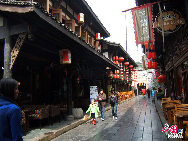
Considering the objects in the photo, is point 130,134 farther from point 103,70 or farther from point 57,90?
point 103,70

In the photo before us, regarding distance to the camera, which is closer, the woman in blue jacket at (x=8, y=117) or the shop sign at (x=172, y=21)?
the woman in blue jacket at (x=8, y=117)

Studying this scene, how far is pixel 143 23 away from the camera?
8.27 metres

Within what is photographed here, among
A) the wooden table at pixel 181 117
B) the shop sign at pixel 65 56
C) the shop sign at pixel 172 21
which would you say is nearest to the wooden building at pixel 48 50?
the shop sign at pixel 65 56

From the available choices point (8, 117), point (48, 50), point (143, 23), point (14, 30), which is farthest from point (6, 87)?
point (48, 50)

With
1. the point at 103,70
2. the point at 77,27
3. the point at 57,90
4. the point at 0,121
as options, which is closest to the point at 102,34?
the point at 103,70

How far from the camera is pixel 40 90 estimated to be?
486 inches

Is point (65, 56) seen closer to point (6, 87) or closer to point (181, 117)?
point (181, 117)

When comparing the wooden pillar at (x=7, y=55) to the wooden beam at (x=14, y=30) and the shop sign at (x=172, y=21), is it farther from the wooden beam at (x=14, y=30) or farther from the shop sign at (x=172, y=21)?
the shop sign at (x=172, y=21)

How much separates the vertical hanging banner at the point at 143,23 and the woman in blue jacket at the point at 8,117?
701 cm

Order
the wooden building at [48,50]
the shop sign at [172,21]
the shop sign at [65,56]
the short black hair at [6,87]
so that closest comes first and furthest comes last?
the short black hair at [6,87], the wooden building at [48,50], the shop sign at [172,21], the shop sign at [65,56]

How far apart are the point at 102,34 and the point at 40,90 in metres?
11.5

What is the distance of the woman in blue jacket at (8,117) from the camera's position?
2.22m

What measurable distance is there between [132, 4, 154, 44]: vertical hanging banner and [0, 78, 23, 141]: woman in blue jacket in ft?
23.0

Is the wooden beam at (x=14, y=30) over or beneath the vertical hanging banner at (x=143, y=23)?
beneath
